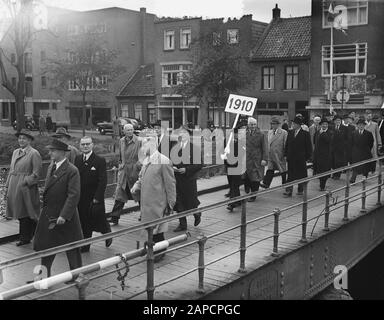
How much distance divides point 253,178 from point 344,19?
87.6 ft

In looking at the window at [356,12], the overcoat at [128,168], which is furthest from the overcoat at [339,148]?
the window at [356,12]

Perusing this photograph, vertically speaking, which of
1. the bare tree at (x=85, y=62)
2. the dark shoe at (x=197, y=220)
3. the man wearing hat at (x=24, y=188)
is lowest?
the dark shoe at (x=197, y=220)

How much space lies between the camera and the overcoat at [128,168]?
9.59 m

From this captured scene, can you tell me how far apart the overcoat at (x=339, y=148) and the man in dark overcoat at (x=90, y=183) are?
7849 mm

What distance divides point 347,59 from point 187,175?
28652 millimetres

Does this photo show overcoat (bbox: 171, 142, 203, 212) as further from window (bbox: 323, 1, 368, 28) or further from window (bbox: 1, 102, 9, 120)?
window (bbox: 1, 102, 9, 120)

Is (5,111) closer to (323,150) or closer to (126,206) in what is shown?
(323,150)

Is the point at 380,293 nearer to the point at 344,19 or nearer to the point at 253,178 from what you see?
the point at 253,178

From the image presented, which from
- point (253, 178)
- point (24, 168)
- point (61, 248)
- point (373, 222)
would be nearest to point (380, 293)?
point (373, 222)

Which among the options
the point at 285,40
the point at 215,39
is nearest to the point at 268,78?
the point at 285,40

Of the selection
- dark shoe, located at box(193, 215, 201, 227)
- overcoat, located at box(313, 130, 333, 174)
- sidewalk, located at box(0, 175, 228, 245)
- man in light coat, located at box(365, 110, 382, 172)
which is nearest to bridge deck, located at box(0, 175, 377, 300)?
dark shoe, located at box(193, 215, 201, 227)

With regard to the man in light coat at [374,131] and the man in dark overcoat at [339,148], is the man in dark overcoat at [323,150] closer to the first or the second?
the man in dark overcoat at [339,148]

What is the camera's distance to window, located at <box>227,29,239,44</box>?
136 ft

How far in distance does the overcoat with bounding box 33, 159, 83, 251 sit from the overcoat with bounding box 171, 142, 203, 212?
2588 millimetres
